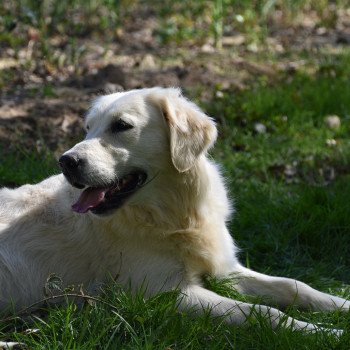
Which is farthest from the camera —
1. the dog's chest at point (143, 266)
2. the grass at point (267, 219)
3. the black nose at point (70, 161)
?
the dog's chest at point (143, 266)

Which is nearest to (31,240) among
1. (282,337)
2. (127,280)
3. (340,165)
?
(127,280)

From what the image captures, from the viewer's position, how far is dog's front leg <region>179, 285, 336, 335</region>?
3736 mm

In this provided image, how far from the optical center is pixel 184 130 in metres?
4.15

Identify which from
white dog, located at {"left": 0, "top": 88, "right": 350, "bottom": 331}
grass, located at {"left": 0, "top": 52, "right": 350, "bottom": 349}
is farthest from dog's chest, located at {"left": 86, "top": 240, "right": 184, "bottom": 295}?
grass, located at {"left": 0, "top": 52, "right": 350, "bottom": 349}

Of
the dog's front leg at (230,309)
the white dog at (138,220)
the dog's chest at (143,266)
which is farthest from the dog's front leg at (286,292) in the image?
the dog's chest at (143,266)

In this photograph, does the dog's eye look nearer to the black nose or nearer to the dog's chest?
the black nose

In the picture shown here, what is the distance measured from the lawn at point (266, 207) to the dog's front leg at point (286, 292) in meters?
0.10

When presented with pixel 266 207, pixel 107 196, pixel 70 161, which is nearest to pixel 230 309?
pixel 107 196

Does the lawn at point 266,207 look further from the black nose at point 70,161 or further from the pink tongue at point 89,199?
the black nose at point 70,161

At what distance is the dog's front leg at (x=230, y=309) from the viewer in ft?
12.3

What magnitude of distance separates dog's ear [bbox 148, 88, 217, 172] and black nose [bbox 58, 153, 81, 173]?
1.72 feet

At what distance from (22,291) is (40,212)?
1.53ft

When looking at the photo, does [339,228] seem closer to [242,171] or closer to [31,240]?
[242,171]

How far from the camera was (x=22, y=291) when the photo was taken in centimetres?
425
